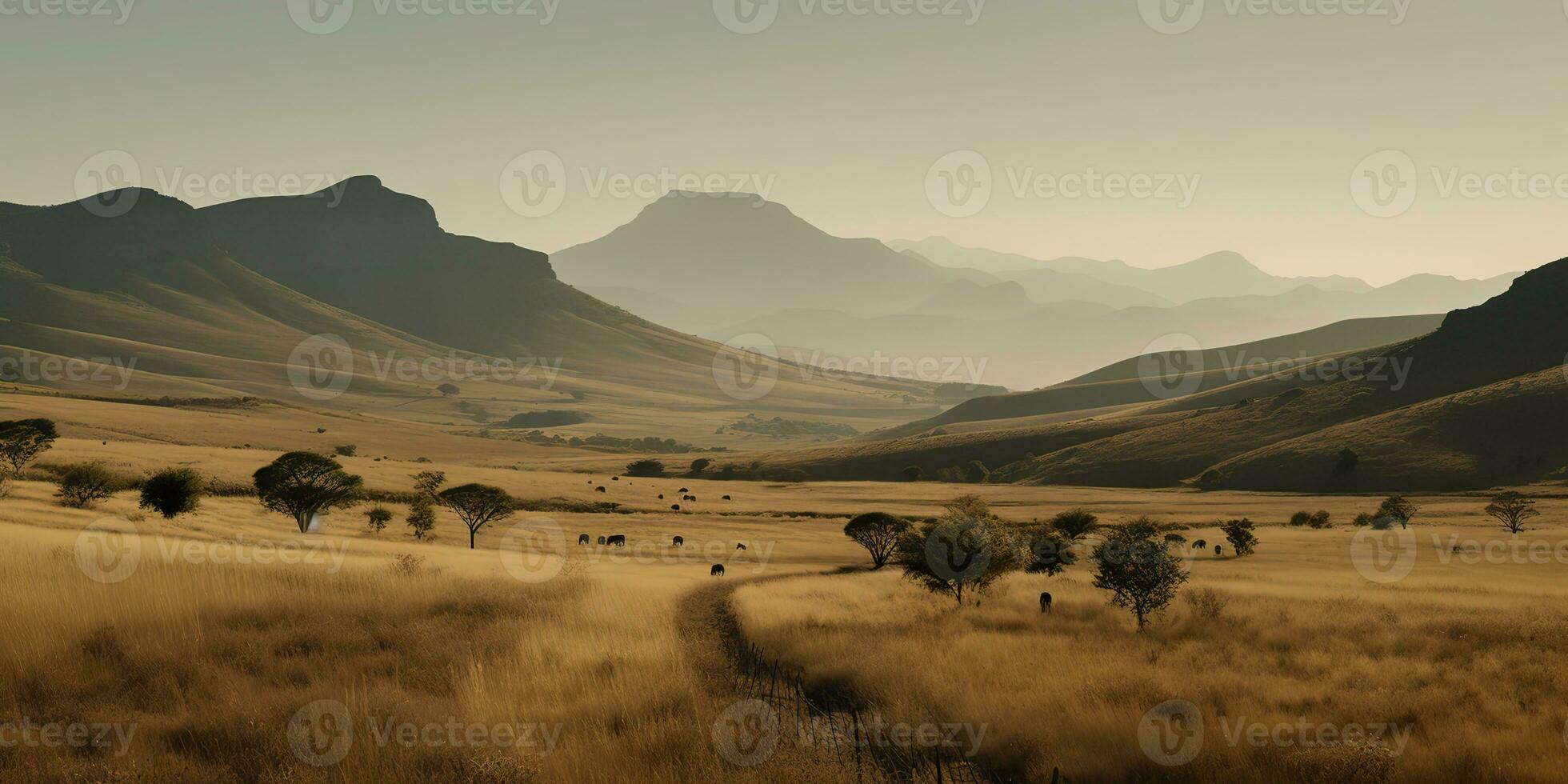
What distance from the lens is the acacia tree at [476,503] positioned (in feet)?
189

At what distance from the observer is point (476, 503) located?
58219 millimetres

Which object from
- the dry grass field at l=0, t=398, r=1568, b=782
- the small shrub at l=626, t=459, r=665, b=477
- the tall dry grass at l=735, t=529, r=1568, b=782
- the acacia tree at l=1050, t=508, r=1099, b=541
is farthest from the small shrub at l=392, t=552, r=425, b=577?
the small shrub at l=626, t=459, r=665, b=477

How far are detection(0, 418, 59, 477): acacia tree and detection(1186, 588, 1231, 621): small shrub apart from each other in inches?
2739

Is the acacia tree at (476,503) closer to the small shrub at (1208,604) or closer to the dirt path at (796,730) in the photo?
the dirt path at (796,730)

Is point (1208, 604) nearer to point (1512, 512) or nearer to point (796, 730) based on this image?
point (796, 730)

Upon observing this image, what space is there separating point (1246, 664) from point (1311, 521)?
2722 inches

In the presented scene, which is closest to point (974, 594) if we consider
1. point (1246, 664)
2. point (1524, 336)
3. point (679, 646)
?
point (1246, 664)

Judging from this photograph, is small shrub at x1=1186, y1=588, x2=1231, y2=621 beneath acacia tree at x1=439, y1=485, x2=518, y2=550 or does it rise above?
beneath

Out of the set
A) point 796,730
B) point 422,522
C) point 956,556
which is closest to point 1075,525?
point 956,556

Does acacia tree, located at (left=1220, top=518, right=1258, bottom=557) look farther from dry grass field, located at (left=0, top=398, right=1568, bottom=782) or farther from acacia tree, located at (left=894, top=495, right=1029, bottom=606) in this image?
acacia tree, located at (left=894, top=495, right=1029, bottom=606)

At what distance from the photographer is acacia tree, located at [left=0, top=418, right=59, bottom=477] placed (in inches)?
2281

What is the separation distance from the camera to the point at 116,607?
998 cm

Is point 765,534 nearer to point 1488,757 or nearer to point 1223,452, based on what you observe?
point 1488,757

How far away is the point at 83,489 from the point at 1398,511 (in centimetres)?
9406
